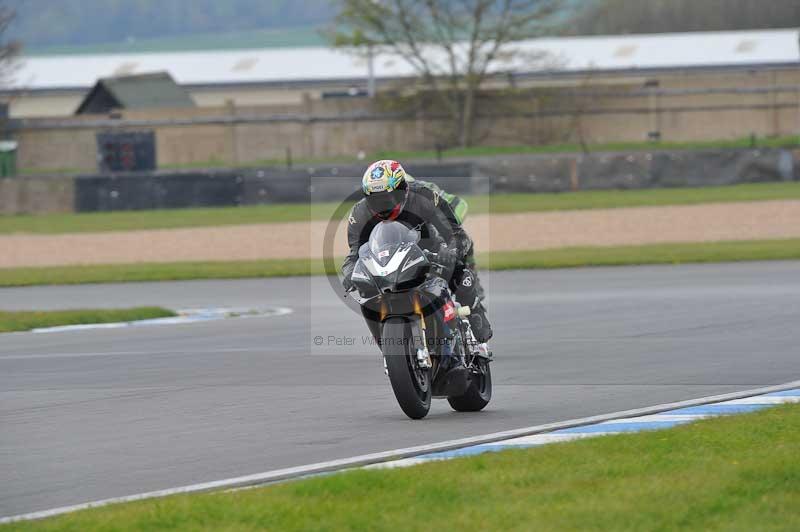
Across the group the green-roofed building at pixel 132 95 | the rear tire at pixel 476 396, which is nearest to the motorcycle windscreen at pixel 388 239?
the rear tire at pixel 476 396

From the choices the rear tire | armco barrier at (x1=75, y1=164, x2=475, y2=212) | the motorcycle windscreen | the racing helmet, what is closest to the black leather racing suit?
the racing helmet

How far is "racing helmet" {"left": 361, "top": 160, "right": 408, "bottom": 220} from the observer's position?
959cm

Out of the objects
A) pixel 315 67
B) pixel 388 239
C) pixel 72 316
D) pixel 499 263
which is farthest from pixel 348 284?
pixel 315 67

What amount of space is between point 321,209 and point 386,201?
27.7m

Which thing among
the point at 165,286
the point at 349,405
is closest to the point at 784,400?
the point at 349,405

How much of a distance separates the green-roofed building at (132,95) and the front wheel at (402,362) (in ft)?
186

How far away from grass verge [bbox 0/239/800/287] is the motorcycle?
1519 cm

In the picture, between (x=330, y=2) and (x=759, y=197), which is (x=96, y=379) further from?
(x=330, y=2)

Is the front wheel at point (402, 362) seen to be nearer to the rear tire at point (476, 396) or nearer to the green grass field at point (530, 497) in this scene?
the rear tire at point (476, 396)

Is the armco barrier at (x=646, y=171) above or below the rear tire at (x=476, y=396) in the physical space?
above

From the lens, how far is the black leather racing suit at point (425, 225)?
9.89 meters

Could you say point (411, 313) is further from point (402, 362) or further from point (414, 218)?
point (414, 218)

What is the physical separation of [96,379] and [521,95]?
148 feet

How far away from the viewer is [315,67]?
81.6 meters
